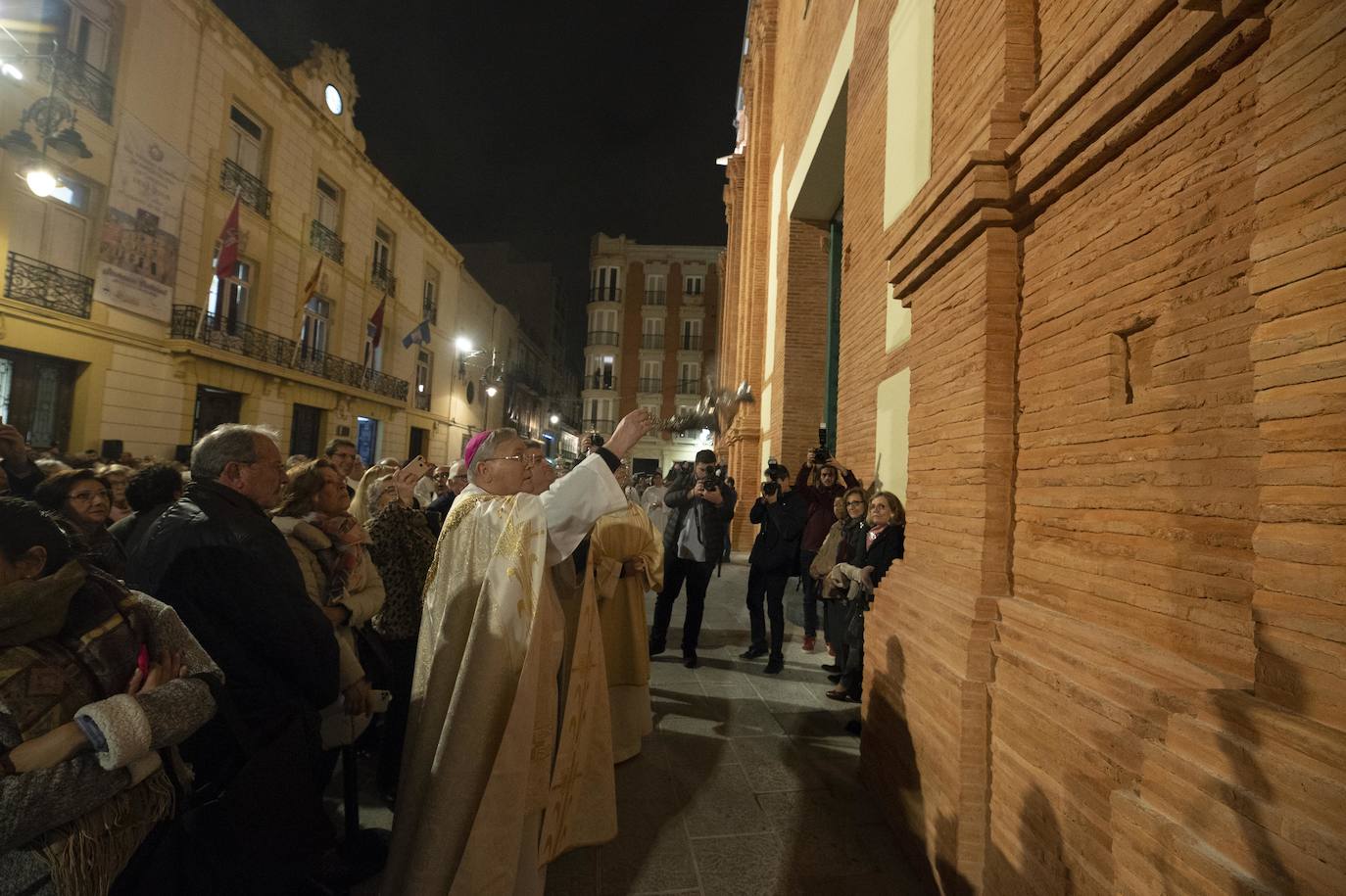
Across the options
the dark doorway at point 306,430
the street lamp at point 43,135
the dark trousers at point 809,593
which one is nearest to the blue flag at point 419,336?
the dark doorway at point 306,430

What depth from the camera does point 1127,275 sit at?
223 centimetres

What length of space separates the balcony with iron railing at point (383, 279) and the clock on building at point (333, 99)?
15.6 ft

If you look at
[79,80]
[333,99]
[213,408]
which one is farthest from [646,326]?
[79,80]

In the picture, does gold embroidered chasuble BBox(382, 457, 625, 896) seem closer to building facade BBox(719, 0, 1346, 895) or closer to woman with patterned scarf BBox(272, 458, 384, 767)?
woman with patterned scarf BBox(272, 458, 384, 767)

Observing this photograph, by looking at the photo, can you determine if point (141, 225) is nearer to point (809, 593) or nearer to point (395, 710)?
point (395, 710)

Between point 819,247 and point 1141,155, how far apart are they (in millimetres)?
9536

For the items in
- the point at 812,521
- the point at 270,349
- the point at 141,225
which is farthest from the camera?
the point at 270,349

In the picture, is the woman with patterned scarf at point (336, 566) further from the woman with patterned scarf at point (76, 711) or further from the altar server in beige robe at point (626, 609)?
the altar server in beige robe at point (626, 609)

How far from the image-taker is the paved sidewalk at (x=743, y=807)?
2.77 metres

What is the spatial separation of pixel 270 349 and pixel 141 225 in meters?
4.61

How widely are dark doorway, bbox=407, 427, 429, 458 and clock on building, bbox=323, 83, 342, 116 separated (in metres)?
11.0

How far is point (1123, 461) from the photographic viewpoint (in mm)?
2195

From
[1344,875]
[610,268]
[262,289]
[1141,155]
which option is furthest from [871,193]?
[610,268]

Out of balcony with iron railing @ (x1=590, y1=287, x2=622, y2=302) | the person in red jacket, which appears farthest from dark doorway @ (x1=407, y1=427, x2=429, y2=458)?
the person in red jacket
